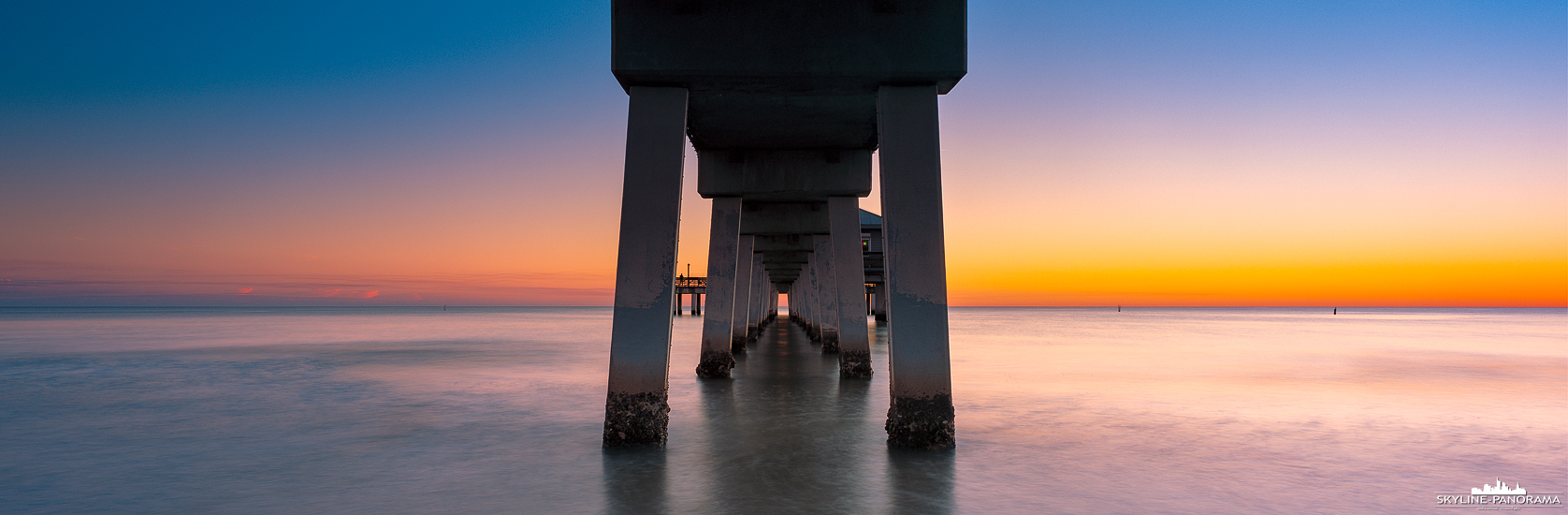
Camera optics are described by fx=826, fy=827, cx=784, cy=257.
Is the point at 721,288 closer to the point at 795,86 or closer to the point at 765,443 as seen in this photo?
the point at 765,443

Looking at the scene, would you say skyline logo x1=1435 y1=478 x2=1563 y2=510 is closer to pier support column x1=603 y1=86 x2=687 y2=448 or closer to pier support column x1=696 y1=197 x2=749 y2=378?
pier support column x1=603 y1=86 x2=687 y2=448

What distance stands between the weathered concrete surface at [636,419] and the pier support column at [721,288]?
24.6 ft

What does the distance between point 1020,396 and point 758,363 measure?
781 cm

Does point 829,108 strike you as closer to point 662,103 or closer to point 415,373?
point 662,103

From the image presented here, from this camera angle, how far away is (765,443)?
380 inches

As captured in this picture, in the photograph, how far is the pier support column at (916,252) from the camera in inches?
329

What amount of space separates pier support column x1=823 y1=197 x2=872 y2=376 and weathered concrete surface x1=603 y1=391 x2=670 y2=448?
796 centimetres

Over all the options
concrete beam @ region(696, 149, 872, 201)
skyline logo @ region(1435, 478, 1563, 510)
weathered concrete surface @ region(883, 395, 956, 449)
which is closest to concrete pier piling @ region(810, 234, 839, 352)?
concrete beam @ region(696, 149, 872, 201)

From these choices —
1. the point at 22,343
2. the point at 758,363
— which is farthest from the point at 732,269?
the point at 22,343

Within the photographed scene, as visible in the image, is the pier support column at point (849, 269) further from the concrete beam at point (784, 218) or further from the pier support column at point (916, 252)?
the pier support column at point (916, 252)

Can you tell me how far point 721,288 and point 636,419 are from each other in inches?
328

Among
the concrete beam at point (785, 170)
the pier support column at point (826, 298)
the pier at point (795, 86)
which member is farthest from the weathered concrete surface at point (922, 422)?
the pier support column at point (826, 298)

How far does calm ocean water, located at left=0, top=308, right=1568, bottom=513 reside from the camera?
23.6 ft

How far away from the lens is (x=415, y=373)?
66.7 ft
